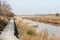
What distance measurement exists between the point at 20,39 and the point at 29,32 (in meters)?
4.97

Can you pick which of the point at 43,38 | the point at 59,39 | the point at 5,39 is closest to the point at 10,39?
the point at 5,39

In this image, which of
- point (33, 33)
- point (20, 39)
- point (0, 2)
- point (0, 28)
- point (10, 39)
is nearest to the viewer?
point (20, 39)

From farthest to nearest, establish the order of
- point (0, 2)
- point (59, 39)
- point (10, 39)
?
point (0, 2)
point (10, 39)
point (59, 39)

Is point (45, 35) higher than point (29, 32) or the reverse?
higher

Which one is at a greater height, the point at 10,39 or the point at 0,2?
the point at 10,39

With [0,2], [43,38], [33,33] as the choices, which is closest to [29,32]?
[33,33]

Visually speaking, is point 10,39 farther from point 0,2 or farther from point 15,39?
point 0,2

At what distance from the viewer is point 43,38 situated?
45.3 feet

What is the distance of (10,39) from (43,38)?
9.06 ft

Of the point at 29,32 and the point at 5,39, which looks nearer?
the point at 5,39

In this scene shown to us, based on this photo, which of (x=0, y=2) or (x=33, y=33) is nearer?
(x=33, y=33)

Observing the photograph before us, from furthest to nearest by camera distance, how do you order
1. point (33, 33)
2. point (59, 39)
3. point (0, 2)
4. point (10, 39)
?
point (0, 2), point (33, 33), point (10, 39), point (59, 39)

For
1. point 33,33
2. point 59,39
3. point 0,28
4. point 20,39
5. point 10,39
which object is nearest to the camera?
point 59,39

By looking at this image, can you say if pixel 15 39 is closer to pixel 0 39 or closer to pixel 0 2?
pixel 0 39
